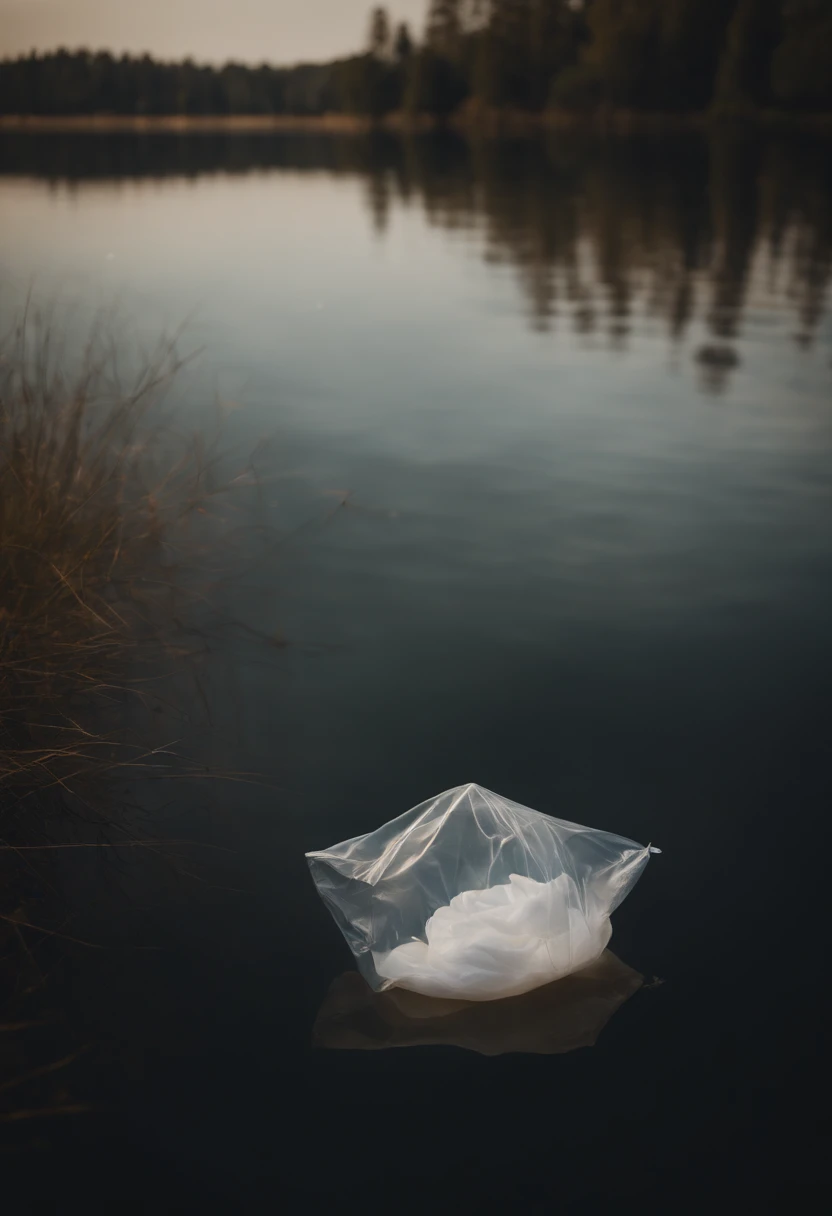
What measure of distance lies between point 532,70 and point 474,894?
66.2 metres

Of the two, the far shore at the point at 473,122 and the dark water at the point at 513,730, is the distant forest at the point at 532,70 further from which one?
the dark water at the point at 513,730

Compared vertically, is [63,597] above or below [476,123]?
below

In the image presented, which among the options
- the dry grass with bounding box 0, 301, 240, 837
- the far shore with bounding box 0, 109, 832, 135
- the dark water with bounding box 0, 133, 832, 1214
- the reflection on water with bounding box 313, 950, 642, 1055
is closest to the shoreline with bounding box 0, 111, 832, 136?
the far shore with bounding box 0, 109, 832, 135

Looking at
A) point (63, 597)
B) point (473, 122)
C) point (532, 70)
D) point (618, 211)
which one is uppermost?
point (532, 70)

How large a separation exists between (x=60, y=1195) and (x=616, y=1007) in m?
1.14

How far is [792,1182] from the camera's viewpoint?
2094 mm

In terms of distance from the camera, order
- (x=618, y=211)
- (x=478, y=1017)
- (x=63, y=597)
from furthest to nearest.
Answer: (x=618, y=211) < (x=63, y=597) < (x=478, y=1017)

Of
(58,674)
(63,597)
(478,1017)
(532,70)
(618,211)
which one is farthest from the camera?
(532,70)

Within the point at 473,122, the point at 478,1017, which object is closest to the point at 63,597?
the point at 478,1017

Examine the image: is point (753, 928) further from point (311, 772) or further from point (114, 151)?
point (114, 151)

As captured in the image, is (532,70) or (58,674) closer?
(58,674)

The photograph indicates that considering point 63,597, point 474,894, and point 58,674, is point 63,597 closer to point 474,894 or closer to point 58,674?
point 58,674

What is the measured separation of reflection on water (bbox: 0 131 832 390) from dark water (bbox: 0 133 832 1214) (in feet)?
1.16

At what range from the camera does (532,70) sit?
203 ft
